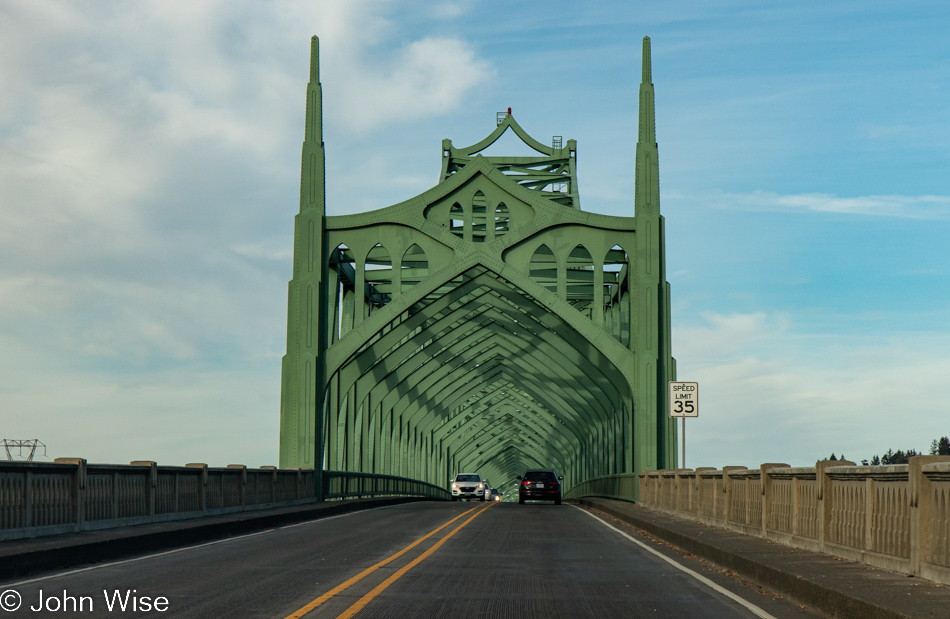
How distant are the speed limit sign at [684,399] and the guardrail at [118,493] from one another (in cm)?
1033

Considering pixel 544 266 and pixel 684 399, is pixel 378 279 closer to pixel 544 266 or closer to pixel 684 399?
pixel 544 266

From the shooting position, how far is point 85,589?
1025cm

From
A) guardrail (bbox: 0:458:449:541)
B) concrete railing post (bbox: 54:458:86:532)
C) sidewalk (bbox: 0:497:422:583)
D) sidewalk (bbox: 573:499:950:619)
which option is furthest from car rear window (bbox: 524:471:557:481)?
concrete railing post (bbox: 54:458:86:532)

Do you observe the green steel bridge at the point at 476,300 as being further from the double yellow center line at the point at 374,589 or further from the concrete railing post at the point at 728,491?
the double yellow center line at the point at 374,589

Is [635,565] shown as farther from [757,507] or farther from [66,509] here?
[66,509]

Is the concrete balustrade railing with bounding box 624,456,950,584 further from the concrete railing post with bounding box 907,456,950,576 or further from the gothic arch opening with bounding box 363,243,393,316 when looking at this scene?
the gothic arch opening with bounding box 363,243,393,316

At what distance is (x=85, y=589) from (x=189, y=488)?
35.0 feet

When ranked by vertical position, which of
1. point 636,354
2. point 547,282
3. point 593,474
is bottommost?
point 593,474

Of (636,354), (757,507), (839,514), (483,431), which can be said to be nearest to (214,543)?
(757,507)

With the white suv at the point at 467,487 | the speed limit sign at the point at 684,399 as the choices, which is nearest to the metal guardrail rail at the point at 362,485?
the white suv at the point at 467,487

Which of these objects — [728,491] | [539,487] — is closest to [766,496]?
[728,491]

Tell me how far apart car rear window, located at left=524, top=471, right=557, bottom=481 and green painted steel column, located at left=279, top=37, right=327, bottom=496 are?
9.17 meters

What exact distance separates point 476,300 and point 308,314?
11705 mm

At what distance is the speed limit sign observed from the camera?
24844 millimetres
